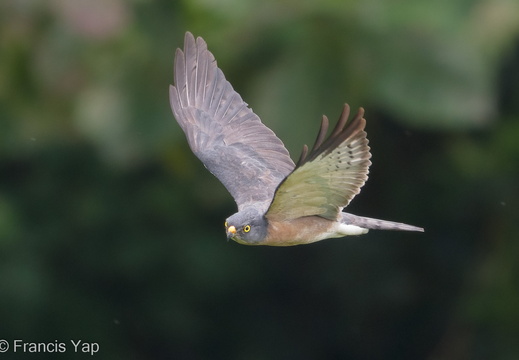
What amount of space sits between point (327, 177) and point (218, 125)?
1.49 meters

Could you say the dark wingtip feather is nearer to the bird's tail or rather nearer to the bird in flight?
the bird in flight

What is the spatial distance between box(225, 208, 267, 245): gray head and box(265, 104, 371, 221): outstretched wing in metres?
0.07

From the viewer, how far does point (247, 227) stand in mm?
6453

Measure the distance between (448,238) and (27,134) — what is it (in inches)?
154

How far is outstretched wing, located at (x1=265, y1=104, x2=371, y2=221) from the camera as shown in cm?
579

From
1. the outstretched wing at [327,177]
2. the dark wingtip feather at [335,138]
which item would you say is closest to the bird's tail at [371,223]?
the outstretched wing at [327,177]

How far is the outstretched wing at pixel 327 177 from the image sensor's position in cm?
579

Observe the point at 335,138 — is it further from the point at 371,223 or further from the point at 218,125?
the point at 218,125

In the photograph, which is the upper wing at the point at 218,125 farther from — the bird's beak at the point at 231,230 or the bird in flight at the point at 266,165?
the bird's beak at the point at 231,230

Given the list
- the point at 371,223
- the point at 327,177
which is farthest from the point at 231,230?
the point at 371,223

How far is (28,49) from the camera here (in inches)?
393

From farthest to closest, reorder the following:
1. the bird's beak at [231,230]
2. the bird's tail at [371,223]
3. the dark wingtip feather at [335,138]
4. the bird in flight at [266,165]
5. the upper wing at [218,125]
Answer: the upper wing at [218,125] → the bird's tail at [371,223] → the bird's beak at [231,230] → the bird in flight at [266,165] → the dark wingtip feather at [335,138]

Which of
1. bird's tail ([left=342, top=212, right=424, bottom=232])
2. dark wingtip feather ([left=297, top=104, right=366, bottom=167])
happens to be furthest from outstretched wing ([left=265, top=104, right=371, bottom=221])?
bird's tail ([left=342, top=212, right=424, bottom=232])

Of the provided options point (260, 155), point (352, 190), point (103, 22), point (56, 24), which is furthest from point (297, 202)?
point (56, 24)
